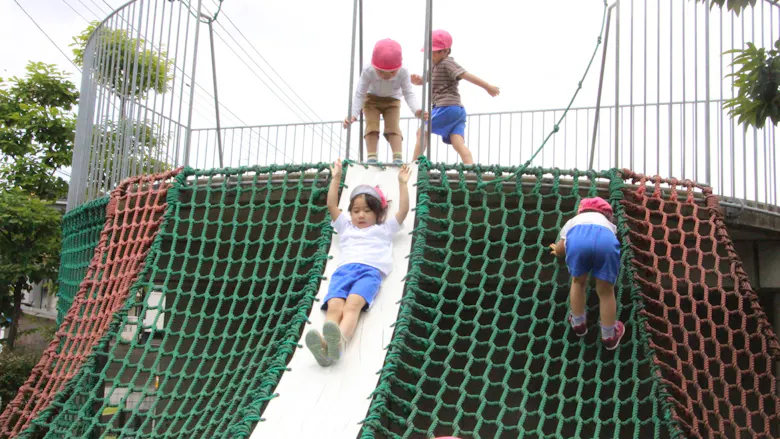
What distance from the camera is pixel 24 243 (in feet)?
31.7

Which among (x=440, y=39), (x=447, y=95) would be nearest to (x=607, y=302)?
(x=447, y=95)

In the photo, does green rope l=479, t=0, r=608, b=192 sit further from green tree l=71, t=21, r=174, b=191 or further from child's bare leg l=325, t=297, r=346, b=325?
green tree l=71, t=21, r=174, b=191

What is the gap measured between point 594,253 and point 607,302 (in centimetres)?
23

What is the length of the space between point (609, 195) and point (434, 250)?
3.14 ft

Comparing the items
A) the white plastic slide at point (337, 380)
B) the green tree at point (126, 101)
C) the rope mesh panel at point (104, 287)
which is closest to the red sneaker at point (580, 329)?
the white plastic slide at point (337, 380)

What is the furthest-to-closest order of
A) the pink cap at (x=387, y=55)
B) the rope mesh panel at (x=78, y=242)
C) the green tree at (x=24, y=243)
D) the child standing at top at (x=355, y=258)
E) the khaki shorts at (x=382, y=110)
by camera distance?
the green tree at (x=24, y=243)
the rope mesh panel at (x=78, y=242)
the khaki shorts at (x=382, y=110)
the pink cap at (x=387, y=55)
the child standing at top at (x=355, y=258)

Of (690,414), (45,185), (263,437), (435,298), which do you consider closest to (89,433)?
(263,437)

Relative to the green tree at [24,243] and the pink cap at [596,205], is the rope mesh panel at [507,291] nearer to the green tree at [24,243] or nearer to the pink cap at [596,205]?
the pink cap at [596,205]

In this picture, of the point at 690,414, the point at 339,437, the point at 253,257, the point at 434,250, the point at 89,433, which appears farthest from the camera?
the point at 253,257

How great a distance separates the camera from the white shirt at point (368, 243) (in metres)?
3.64

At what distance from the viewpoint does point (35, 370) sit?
427 cm

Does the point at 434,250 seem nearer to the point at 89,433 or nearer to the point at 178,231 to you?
the point at 178,231

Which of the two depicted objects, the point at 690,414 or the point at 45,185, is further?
the point at 45,185

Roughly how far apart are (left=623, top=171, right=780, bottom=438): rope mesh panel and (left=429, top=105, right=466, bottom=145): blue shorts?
4.46ft
